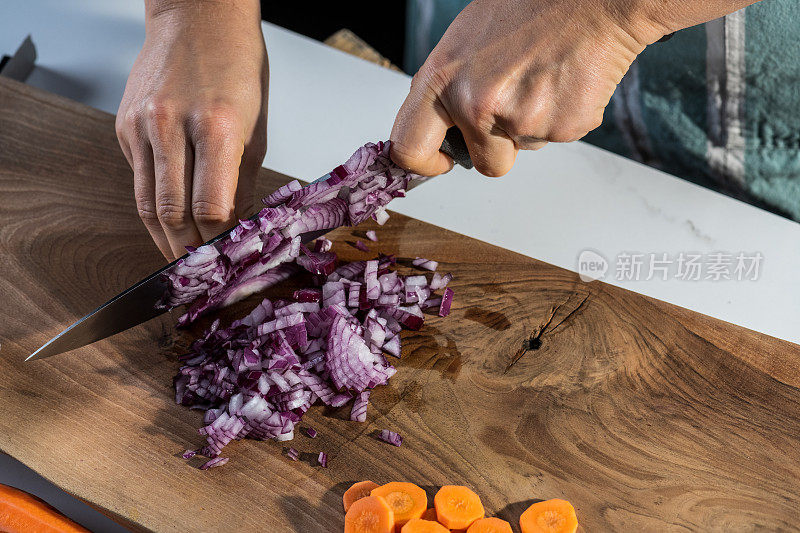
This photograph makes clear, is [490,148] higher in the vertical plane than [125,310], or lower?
higher

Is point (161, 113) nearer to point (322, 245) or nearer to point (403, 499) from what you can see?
point (322, 245)

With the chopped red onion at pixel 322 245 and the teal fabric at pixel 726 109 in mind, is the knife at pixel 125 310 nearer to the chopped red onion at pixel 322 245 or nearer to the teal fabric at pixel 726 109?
the chopped red onion at pixel 322 245

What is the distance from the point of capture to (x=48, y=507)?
143cm

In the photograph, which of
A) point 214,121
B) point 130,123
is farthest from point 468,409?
point 130,123

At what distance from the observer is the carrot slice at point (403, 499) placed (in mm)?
1271

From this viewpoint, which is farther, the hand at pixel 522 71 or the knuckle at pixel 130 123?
the knuckle at pixel 130 123

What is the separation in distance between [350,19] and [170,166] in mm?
2323

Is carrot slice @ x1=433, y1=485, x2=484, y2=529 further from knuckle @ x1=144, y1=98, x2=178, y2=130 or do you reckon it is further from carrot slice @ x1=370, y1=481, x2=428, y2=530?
knuckle @ x1=144, y1=98, x2=178, y2=130

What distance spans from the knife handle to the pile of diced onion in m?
0.09

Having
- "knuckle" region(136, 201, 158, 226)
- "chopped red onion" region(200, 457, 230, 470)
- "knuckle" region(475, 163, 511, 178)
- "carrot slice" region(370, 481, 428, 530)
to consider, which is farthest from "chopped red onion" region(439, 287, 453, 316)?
"knuckle" region(136, 201, 158, 226)

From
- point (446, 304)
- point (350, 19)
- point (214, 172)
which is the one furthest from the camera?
point (350, 19)

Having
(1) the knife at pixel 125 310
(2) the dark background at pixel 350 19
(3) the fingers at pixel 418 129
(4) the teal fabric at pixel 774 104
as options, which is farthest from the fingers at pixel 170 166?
(2) the dark background at pixel 350 19

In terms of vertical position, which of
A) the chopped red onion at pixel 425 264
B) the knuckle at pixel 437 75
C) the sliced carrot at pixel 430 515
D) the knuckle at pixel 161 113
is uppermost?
the knuckle at pixel 437 75

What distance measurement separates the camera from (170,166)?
1.49 meters
